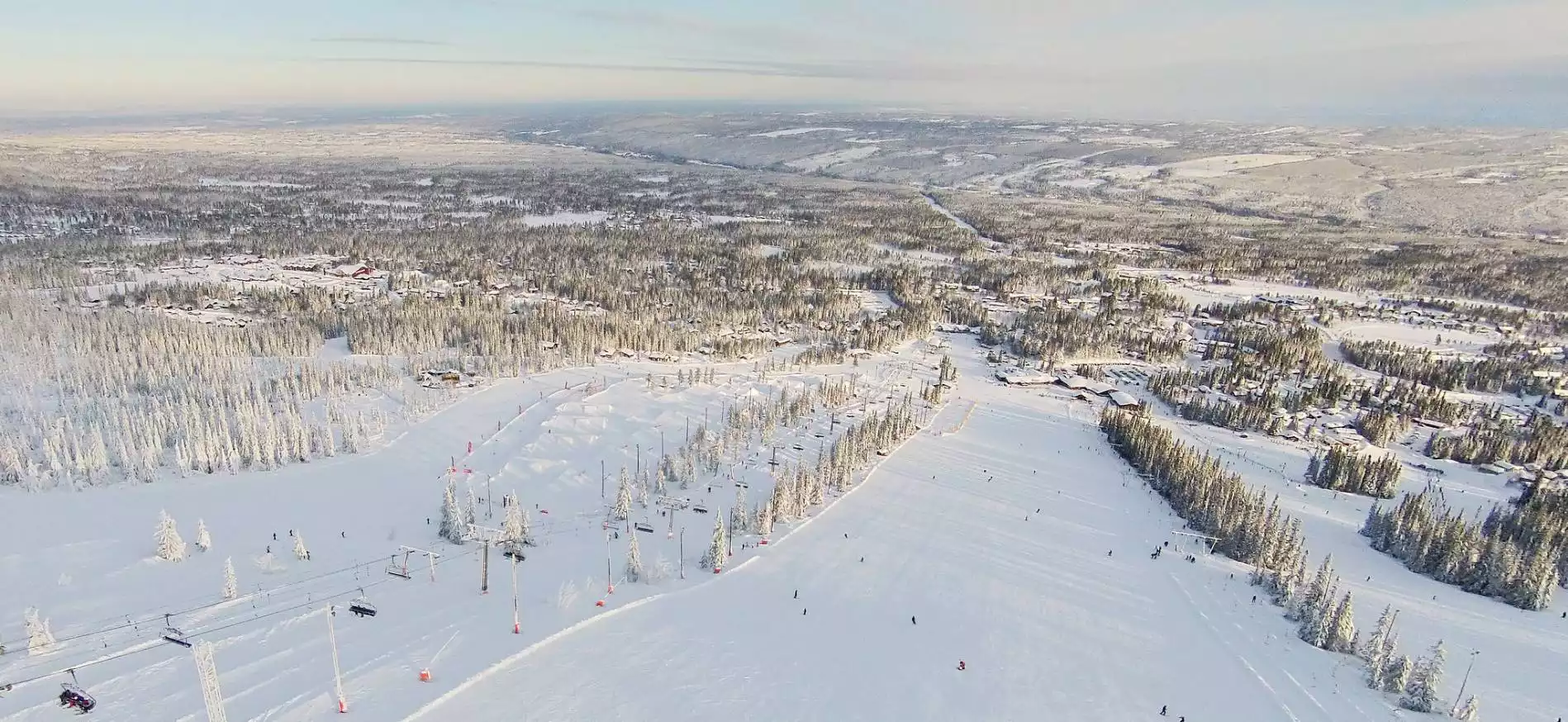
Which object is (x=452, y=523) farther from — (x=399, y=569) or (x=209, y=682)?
(x=209, y=682)

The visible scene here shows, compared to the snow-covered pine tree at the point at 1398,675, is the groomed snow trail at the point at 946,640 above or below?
below

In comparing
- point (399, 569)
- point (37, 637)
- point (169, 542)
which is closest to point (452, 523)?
point (399, 569)

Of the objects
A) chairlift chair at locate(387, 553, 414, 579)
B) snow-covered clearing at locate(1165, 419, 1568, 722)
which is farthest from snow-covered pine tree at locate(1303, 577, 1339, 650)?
chairlift chair at locate(387, 553, 414, 579)

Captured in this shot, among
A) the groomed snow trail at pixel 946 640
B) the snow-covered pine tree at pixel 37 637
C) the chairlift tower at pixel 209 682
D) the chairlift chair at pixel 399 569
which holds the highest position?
the chairlift tower at pixel 209 682

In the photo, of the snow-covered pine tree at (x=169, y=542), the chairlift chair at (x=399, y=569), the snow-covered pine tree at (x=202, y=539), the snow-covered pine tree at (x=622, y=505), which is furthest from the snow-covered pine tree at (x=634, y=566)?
the snow-covered pine tree at (x=169, y=542)

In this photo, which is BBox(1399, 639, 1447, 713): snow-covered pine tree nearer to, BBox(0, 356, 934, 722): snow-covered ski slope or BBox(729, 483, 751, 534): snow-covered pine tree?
BBox(0, 356, 934, 722): snow-covered ski slope

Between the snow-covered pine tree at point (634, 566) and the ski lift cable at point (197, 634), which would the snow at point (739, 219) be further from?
the ski lift cable at point (197, 634)

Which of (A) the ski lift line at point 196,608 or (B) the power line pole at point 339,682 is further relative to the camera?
(A) the ski lift line at point 196,608
